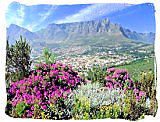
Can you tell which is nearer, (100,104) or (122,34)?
(100,104)

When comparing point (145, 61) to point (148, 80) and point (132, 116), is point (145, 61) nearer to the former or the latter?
point (148, 80)

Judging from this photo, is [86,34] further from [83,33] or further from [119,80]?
[119,80]

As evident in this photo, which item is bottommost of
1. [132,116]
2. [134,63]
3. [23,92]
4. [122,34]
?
[132,116]

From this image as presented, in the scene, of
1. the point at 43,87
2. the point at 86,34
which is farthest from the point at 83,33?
the point at 43,87

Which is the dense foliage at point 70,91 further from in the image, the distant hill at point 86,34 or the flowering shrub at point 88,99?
the distant hill at point 86,34

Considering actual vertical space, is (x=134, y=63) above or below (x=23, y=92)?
above

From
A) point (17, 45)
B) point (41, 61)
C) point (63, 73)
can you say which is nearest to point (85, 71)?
point (63, 73)
